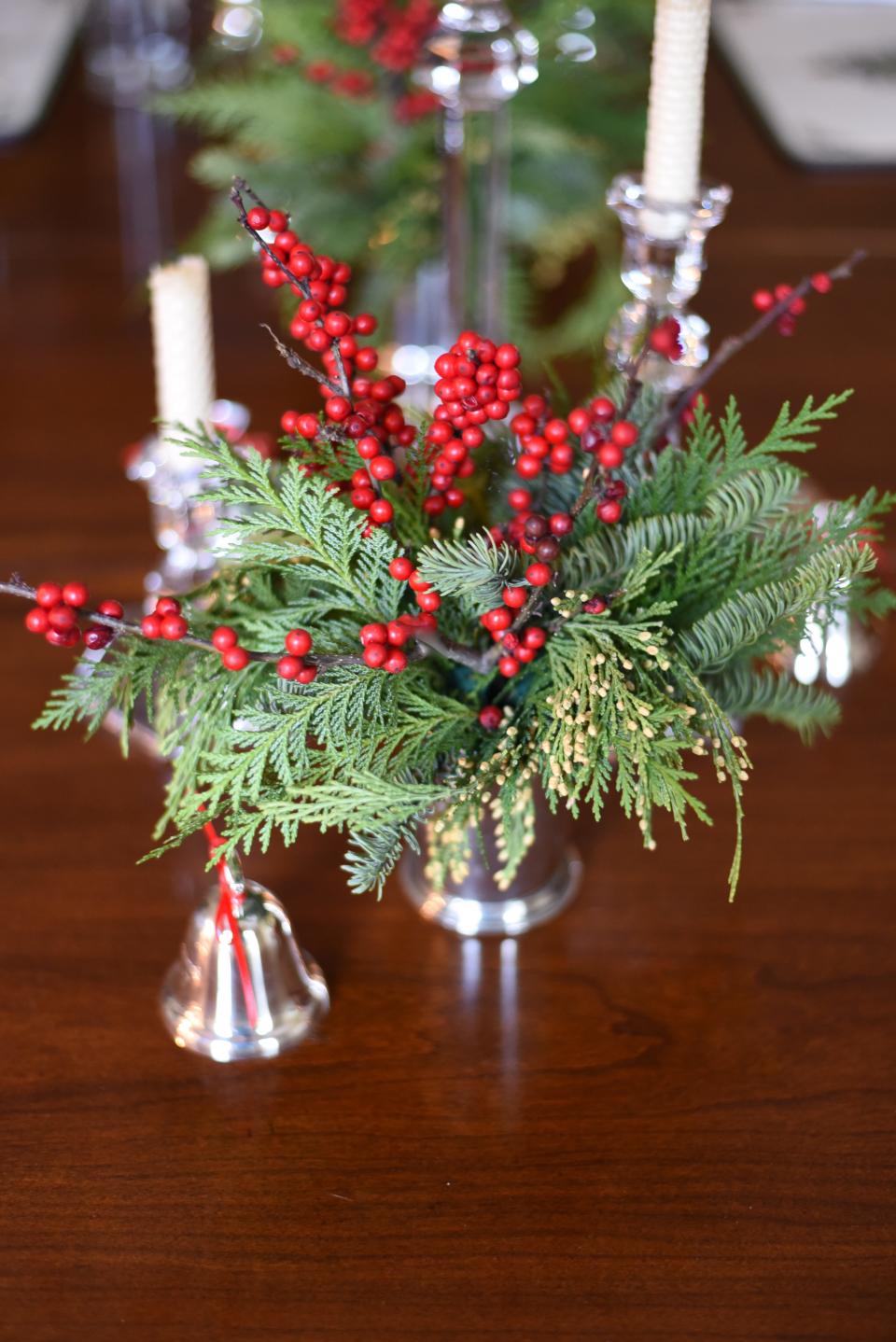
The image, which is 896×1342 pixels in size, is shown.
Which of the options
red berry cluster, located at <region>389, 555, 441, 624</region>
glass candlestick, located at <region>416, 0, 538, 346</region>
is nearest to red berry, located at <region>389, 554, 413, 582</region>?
red berry cluster, located at <region>389, 555, 441, 624</region>

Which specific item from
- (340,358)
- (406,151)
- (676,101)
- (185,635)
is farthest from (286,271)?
(406,151)

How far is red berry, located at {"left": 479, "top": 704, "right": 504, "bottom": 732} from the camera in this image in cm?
60

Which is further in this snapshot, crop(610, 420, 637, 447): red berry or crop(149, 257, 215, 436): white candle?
crop(149, 257, 215, 436): white candle

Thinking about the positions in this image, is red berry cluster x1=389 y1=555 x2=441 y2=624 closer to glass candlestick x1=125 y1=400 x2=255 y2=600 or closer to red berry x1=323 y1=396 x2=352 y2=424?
red berry x1=323 y1=396 x2=352 y2=424

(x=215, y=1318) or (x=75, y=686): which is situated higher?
(x=75, y=686)

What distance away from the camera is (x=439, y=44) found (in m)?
0.89

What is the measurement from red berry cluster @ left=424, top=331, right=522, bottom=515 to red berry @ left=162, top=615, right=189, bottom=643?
115 millimetres

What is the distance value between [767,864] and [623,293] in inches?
23.8

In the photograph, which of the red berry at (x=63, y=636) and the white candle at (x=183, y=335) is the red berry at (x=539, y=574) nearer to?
the red berry at (x=63, y=636)

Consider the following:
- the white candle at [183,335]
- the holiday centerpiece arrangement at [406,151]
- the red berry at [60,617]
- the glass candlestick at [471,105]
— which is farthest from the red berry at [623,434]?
the holiday centerpiece arrangement at [406,151]

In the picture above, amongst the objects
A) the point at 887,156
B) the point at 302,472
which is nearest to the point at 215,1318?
the point at 302,472

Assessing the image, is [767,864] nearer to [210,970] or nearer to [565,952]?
[565,952]

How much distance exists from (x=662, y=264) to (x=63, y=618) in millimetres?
347

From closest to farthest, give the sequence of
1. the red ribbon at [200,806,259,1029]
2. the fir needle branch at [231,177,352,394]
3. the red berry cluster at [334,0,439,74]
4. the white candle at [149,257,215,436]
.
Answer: the fir needle branch at [231,177,352,394], the red ribbon at [200,806,259,1029], the white candle at [149,257,215,436], the red berry cluster at [334,0,439,74]
